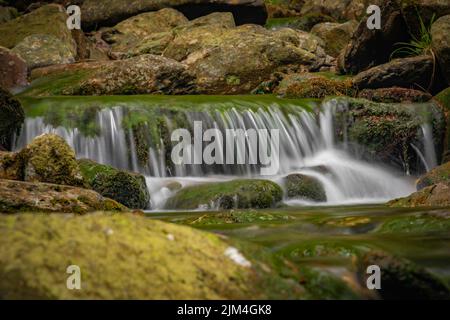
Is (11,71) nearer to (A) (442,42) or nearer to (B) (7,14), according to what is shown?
(B) (7,14)

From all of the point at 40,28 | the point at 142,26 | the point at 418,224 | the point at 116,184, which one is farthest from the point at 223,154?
the point at 142,26

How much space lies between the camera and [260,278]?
11.1ft

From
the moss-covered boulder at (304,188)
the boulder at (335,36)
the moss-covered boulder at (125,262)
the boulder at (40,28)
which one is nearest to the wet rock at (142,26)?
the boulder at (40,28)

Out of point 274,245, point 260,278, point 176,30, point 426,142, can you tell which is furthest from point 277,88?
point 260,278

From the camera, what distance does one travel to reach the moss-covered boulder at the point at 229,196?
995 cm

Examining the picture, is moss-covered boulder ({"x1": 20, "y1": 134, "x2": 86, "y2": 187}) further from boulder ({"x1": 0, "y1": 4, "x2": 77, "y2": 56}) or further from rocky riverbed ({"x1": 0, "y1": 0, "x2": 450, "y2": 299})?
boulder ({"x1": 0, "y1": 4, "x2": 77, "y2": 56})

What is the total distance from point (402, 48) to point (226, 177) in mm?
7616

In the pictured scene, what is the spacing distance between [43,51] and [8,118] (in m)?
8.70

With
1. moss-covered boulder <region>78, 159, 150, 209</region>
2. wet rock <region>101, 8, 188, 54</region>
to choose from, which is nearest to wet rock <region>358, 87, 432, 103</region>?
moss-covered boulder <region>78, 159, 150, 209</region>

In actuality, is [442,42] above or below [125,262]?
above

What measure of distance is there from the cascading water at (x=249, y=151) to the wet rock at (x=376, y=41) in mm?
3544

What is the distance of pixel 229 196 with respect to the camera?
998 centimetres

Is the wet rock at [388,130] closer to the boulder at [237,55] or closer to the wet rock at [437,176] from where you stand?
the wet rock at [437,176]

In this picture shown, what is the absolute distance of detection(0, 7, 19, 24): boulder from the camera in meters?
26.6
